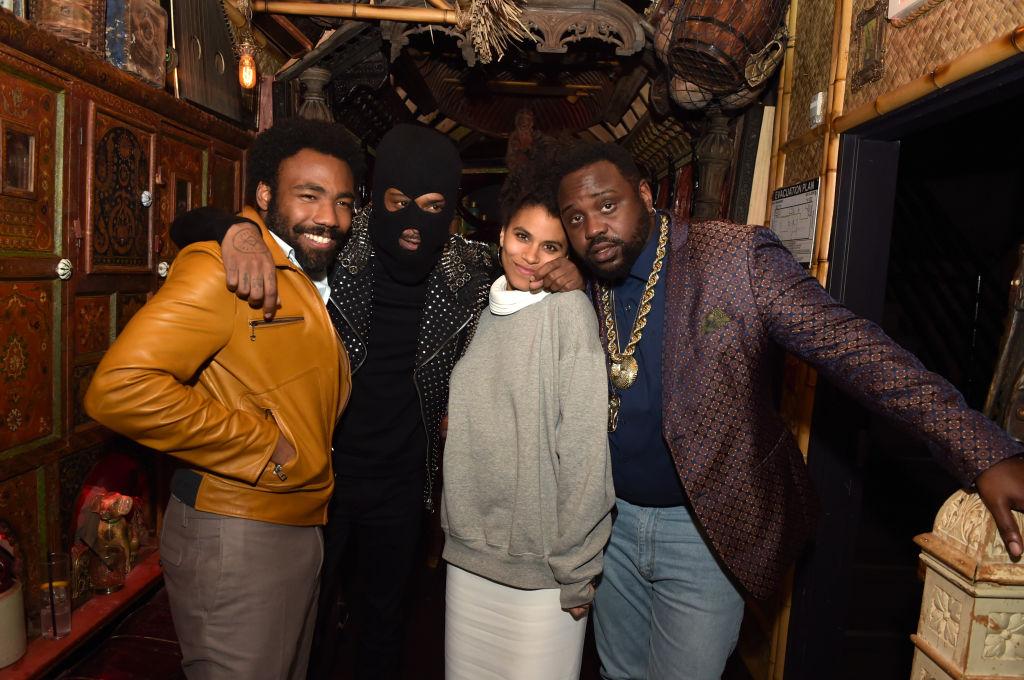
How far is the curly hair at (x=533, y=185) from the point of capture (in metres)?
2.01

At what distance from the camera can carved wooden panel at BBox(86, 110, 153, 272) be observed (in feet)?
7.99

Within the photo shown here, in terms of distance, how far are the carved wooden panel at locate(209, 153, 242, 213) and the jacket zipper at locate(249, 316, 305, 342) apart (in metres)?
2.01

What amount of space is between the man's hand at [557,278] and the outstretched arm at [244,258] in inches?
28.5

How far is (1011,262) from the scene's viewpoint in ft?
18.3

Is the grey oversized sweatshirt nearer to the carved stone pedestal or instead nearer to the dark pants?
the dark pants

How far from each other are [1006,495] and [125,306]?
3030 mm

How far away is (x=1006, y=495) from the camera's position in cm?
122

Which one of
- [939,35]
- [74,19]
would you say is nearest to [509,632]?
[939,35]

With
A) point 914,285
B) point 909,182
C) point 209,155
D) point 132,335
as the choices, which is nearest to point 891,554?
point 914,285

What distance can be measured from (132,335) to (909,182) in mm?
6267

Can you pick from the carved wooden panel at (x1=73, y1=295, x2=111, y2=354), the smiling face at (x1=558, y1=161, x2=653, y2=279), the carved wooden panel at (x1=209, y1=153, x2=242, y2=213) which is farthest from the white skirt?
the carved wooden panel at (x1=209, y1=153, x2=242, y2=213)

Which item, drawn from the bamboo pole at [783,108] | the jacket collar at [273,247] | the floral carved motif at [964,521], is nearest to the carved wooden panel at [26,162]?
the jacket collar at [273,247]

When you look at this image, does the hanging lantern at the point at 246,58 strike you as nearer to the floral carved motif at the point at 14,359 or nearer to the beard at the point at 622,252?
the floral carved motif at the point at 14,359

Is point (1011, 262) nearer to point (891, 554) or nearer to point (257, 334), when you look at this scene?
point (891, 554)
